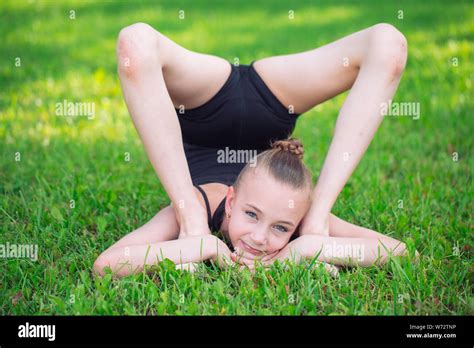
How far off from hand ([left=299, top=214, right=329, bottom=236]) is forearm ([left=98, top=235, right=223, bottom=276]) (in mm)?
366

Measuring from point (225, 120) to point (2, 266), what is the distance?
3.79 feet

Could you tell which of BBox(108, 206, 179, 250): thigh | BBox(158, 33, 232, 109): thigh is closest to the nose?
BBox(108, 206, 179, 250): thigh

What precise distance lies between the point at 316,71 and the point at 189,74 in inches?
22.5

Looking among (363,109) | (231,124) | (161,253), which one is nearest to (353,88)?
(363,109)

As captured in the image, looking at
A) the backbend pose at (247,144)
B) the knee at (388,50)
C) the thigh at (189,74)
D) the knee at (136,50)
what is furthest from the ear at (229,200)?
the knee at (388,50)

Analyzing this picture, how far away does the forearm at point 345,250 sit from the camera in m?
2.54

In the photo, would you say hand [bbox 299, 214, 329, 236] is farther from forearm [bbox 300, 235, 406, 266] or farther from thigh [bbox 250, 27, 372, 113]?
thigh [bbox 250, 27, 372, 113]

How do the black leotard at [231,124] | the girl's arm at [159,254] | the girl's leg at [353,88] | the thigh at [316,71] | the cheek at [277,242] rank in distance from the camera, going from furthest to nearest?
1. the black leotard at [231,124]
2. the thigh at [316,71]
3. the girl's leg at [353,88]
4. the cheek at [277,242]
5. the girl's arm at [159,254]

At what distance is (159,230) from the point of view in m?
2.68

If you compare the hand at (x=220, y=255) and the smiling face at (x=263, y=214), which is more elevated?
the smiling face at (x=263, y=214)

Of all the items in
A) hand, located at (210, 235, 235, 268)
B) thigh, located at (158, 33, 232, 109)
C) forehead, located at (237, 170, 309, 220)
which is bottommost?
hand, located at (210, 235, 235, 268)

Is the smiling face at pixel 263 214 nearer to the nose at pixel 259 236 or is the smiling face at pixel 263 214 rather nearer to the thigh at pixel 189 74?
the nose at pixel 259 236

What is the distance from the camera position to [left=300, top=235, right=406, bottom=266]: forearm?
8.35 feet
